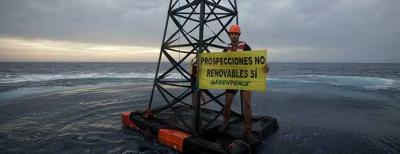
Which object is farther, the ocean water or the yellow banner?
the ocean water

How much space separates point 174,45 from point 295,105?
1059cm

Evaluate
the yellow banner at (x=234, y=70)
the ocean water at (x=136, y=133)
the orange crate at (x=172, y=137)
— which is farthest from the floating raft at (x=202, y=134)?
the yellow banner at (x=234, y=70)

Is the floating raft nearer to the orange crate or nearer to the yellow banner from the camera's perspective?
the orange crate

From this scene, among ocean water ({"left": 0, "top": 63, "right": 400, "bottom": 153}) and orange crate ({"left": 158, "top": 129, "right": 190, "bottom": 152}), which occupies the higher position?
orange crate ({"left": 158, "top": 129, "right": 190, "bottom": 152})

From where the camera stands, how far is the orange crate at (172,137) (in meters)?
7.14

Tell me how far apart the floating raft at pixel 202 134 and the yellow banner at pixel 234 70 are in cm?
151

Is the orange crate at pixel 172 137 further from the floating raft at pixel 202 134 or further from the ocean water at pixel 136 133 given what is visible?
the ocean water at pixel 136 133

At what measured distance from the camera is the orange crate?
714cm

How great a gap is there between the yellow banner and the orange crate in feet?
5.20

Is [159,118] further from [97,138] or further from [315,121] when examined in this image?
[315,121]

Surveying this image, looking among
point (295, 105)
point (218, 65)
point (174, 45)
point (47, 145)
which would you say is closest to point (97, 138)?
point (47, 145)

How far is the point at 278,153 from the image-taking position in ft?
24.7

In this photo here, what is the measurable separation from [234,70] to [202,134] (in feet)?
7.70

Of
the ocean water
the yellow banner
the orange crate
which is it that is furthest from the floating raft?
the yellow banner
